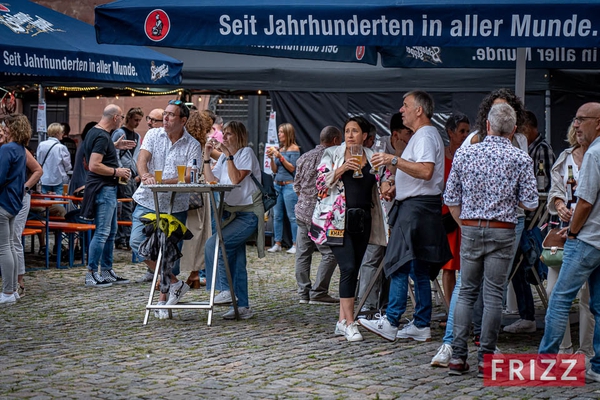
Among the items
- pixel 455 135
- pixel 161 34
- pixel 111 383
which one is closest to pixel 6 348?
pixel 111 383

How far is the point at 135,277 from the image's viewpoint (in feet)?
38.4

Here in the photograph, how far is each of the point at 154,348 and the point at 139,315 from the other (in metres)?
1.72

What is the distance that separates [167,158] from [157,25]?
200cm

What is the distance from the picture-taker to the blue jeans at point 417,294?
734 cm

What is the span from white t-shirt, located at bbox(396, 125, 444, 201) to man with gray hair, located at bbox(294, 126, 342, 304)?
2641 mm

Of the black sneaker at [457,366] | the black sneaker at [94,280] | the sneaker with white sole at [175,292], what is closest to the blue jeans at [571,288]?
the black sneaker at [457,366]

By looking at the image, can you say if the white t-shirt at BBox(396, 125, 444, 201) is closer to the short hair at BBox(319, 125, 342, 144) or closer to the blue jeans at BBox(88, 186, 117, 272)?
the short hair at BBox(319, 125, 342, 144)

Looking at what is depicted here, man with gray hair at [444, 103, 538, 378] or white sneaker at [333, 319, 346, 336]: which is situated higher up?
man with gray hair at [444, 103, 538, 378]

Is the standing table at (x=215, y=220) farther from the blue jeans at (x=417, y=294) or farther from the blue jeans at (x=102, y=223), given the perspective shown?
the blue jeans at (x=102, y=223)

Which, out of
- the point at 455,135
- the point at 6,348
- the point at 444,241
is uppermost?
the point at 455,135

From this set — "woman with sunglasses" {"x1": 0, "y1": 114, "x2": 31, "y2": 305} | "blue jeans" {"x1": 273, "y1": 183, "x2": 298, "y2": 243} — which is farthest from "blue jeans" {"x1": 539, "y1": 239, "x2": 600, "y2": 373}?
"blue jeans" {"x1": 273, "y1": 183, "x2": 298, "y2": 243}

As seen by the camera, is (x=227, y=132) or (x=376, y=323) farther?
(x=227, y=132)

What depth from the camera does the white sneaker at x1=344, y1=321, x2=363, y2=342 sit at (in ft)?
24.4

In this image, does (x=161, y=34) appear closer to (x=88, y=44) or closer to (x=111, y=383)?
(x=111, y=383)
